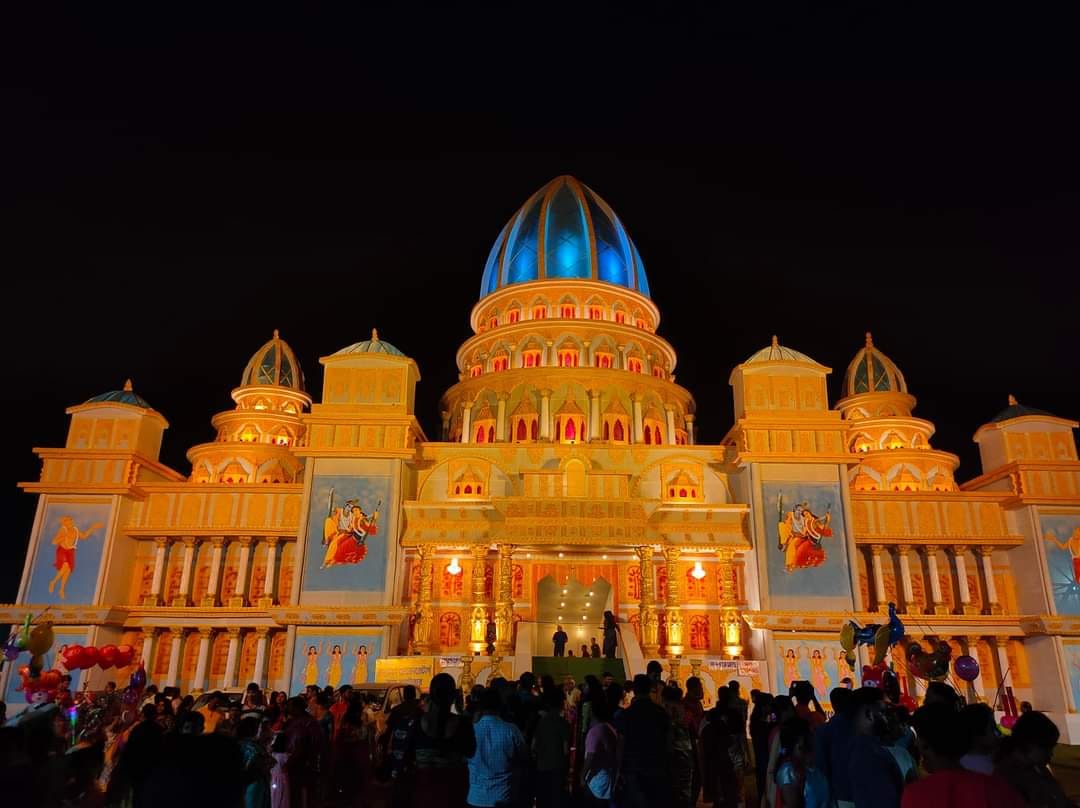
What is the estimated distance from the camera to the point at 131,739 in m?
5.85

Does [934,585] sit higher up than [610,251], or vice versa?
[610,251]

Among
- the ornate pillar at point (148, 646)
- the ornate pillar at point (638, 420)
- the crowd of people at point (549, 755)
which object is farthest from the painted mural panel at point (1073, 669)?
the ornate pillar at point (148, 646)

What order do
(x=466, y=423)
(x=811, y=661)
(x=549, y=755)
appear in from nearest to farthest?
(x=549, y=755) → (x=811, y=661) → (x=466, y=423)

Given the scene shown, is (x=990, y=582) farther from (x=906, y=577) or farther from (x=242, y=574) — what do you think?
(x=242, y=574)

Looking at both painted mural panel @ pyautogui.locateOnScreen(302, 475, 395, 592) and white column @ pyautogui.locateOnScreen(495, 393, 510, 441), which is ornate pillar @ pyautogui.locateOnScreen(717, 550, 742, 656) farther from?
white column @ pyautogui.locateOnScreen(495, 393, 510, 441)

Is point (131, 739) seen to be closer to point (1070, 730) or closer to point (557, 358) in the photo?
point (1070, 730)

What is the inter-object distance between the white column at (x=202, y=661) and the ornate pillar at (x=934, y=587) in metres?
30.2

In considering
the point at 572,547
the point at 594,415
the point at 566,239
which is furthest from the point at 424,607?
the point at 566,239

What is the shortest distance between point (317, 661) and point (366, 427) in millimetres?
9365

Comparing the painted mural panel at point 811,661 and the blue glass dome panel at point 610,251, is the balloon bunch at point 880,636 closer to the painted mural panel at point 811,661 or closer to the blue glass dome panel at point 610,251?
the painted mural panel at point 811,661

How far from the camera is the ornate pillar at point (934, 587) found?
112 feet

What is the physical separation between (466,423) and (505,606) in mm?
15945

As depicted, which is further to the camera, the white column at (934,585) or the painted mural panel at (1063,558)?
the white column at (934,585)

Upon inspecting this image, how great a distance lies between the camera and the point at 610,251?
50.6 m
